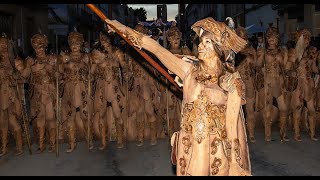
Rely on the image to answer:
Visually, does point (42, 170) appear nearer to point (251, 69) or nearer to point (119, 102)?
point (119, 102)

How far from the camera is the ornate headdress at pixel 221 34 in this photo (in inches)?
144

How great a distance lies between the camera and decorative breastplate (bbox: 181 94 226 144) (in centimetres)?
370

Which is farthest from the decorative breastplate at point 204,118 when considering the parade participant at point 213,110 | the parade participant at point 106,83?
the parade participant at point 106,83

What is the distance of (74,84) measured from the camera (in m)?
8.37

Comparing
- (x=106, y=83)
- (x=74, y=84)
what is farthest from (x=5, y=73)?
(x=106, y=83)

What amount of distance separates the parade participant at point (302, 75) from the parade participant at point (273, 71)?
8.6 inches

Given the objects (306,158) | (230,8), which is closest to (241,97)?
(306,158)

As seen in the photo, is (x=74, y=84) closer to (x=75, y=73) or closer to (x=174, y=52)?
(x=75, y=73)

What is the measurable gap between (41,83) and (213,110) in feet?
17.2

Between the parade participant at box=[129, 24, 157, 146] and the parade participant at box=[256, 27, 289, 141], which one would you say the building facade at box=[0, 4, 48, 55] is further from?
the parade participant at box=[256, 27, 289, 141]

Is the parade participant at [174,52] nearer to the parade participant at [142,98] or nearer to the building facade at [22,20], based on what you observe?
the parade participant at [142,98]

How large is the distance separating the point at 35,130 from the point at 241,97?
629 centimetres
